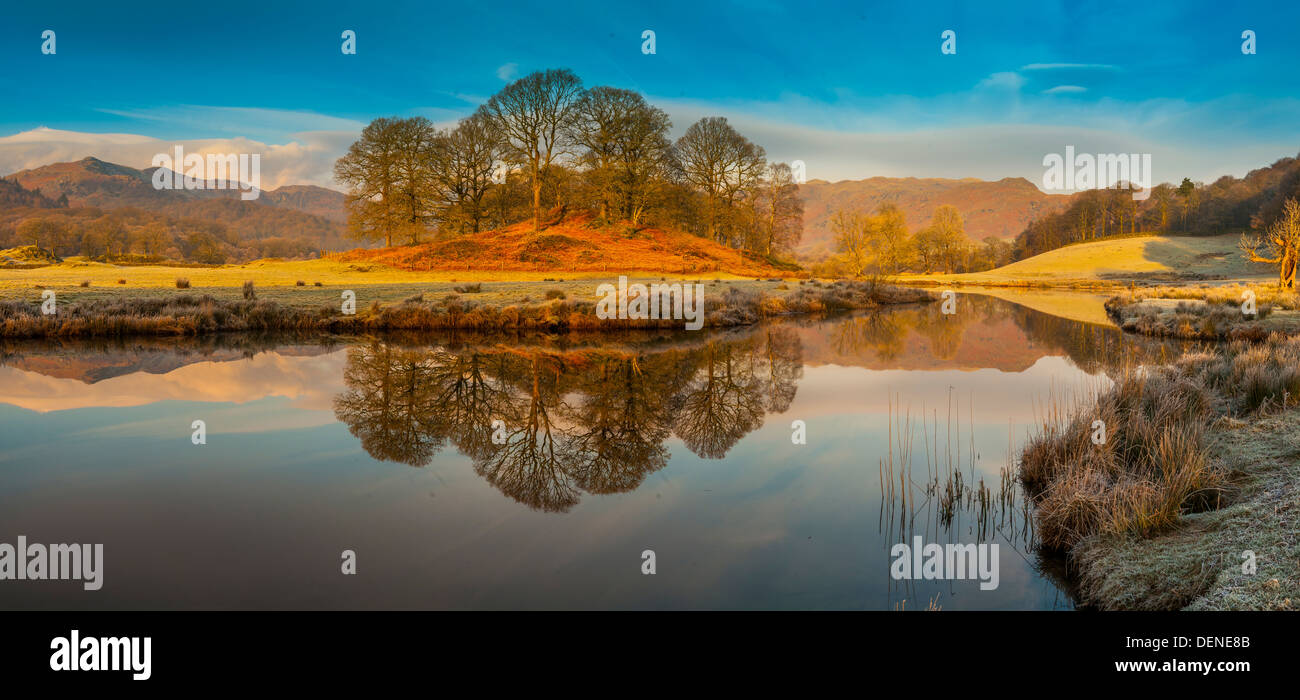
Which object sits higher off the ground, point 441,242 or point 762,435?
point 441,242

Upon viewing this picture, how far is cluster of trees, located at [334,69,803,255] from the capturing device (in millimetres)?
42844

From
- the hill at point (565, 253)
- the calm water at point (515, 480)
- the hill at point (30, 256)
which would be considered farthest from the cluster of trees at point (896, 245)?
the hill at point (30, 256)

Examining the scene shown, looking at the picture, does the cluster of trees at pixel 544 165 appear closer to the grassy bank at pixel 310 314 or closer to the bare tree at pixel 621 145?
the bare tree at pixel 621 145

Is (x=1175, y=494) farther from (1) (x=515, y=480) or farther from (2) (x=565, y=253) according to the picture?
(2) (x=565, y=253)

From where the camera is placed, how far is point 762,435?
8.11m

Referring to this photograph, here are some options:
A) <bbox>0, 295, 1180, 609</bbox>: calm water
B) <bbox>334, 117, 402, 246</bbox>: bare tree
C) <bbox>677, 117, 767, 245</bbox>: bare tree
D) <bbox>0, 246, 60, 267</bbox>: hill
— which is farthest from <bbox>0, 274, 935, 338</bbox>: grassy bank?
<bbox>0, 246, 60, 267</bbox>: hill

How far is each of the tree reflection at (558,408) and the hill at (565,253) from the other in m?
26.3

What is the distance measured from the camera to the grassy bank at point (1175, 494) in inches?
142
